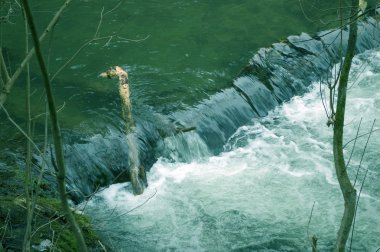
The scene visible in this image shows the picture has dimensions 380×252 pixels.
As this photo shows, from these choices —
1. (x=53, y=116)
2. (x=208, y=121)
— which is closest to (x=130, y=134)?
(x=208, y=121)

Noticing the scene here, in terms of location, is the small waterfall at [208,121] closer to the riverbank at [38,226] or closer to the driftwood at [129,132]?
the driftwood at [129,132]

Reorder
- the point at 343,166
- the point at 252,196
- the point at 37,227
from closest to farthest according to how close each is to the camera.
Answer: the point at 343,166 < the point at 37,227 < the point at 252,196

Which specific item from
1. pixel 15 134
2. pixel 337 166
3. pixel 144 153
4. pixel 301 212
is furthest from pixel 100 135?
pixel 337 166

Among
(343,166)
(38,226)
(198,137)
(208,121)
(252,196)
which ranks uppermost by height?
(343,166)

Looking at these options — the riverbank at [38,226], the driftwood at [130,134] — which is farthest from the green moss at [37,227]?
the driftwood at [130,134]

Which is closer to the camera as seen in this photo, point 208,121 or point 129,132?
point 129,132

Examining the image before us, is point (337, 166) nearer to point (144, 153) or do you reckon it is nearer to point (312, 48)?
point (144, 153)

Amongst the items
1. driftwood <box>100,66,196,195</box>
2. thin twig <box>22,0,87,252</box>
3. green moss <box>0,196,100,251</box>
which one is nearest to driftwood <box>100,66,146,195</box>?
driftwood <box>100,66,196,195</box>

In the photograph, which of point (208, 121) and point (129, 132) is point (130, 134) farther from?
point (208, 121)
